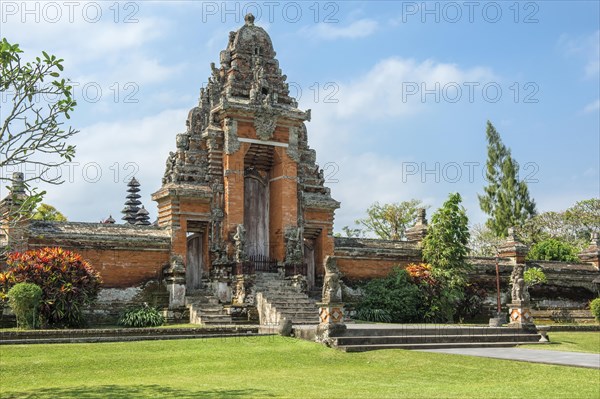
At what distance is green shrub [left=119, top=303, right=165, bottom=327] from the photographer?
21734mm

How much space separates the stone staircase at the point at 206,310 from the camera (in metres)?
22.0

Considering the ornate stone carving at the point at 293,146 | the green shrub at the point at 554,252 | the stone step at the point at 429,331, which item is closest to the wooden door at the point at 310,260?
the ornate stone carving at the point at 293,146

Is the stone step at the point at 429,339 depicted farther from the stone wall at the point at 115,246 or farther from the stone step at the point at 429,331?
the stone wall at the point at 115,246

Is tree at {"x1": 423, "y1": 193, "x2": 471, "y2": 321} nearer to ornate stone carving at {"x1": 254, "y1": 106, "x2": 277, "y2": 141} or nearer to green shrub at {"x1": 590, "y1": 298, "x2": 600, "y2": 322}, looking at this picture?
green shrub at {"x1": 590, "y1": 298, "x2": 600, "y2": 322}

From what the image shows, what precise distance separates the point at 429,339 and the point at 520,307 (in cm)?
442

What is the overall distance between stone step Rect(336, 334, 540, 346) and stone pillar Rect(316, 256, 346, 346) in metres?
0.35

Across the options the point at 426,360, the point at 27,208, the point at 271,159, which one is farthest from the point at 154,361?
the point at 271,159

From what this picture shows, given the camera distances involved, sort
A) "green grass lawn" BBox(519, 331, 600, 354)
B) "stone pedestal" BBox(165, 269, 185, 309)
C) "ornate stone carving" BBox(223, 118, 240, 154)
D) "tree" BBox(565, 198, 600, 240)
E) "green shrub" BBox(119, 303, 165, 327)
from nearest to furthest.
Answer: "green grass lawn" BBox(519, 331, 600, 354) → "green shrub" BBox(119, 303, 165, 327) → "stone pedestal" BBox(165, 269, 185, 309) → "ornate stone carving" BBox(223, 118, 240, 154) → "tree" BBox(565, 198, 600, 240)

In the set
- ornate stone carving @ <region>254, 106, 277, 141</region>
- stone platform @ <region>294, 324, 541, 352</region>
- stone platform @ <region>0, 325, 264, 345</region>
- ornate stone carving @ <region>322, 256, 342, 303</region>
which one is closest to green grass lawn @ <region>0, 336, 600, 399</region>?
stone platform @ <region>294, 324, 541, 352</region>

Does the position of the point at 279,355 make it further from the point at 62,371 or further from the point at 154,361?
the point at 62,371

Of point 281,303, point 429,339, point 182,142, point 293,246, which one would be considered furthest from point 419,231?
point 429,339

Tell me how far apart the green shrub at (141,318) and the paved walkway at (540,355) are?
8712mm

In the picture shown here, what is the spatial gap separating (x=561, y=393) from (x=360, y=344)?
7244 mm

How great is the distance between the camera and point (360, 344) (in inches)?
695
